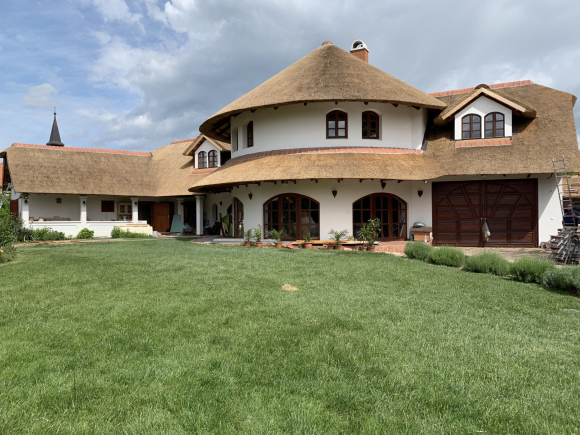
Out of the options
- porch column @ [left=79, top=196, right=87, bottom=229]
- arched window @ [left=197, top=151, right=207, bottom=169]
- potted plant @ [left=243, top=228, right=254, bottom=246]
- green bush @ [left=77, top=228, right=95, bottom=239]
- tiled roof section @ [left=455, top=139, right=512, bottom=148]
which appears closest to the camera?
tiled roof section @ [left=455, top=139, right=512, bottom=148]

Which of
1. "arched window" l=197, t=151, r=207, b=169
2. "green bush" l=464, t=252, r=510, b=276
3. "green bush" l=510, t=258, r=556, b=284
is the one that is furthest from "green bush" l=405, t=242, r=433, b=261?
"arched window" l=197, t=151, r=207, b=169

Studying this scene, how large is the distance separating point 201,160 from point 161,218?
5.77 m

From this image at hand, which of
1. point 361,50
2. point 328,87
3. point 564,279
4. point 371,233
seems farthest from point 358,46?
point 564,279

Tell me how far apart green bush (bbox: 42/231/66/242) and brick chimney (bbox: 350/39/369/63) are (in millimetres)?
20769

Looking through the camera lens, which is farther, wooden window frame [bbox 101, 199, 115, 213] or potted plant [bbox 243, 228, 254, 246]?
wooden window frame [bbox 101, 199, 115, 213]

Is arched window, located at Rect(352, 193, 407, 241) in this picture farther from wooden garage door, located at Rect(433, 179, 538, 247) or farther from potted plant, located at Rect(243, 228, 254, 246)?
potted plant, located at Rect(243, 228, 254, 246)

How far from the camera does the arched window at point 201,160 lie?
27734 mm

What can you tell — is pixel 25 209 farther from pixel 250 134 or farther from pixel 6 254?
pixel 250 134

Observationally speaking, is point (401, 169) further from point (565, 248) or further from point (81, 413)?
point (81, 413)

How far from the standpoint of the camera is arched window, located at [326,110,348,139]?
18.3 metres

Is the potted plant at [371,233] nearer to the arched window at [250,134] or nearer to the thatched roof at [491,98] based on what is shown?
the thatched roof at [491,98]

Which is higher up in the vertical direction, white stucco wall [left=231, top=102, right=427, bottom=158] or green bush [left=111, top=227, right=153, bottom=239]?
white stucco wall [left=231, top=102, right=427, bottom=158]

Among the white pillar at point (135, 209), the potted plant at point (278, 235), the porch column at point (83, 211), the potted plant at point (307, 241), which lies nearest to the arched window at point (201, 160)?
the white pillar at point (135, 209)

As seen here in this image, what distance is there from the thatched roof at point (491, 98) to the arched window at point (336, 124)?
4.55m
